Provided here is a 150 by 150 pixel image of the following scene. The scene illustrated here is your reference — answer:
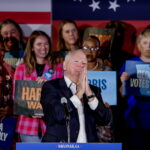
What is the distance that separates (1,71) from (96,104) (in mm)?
1049

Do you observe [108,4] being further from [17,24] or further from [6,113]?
[6,113]

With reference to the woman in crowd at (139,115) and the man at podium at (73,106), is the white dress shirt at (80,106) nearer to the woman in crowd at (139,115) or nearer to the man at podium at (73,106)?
the man at podium at (73,106)

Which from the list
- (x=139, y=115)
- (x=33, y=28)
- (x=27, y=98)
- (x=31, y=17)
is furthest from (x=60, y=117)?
(x=31, y=17)

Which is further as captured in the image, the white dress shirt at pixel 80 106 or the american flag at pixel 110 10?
the american flag at pixel 110 10

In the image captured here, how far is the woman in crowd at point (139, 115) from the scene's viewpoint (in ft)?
13.1

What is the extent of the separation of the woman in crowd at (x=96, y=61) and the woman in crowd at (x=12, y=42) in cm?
63

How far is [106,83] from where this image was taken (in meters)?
3.95

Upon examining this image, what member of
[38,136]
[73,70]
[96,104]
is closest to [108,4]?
[73,70]

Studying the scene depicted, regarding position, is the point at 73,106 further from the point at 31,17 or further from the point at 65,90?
the point at 31,17

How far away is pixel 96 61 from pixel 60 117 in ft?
2.62

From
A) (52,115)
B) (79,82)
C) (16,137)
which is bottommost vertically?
(16,137)

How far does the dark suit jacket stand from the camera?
351 cm

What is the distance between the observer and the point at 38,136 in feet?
13.1

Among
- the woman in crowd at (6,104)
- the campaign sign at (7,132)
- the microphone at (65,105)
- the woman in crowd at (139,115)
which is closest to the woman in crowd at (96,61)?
the woman in crowd at (139,115)
